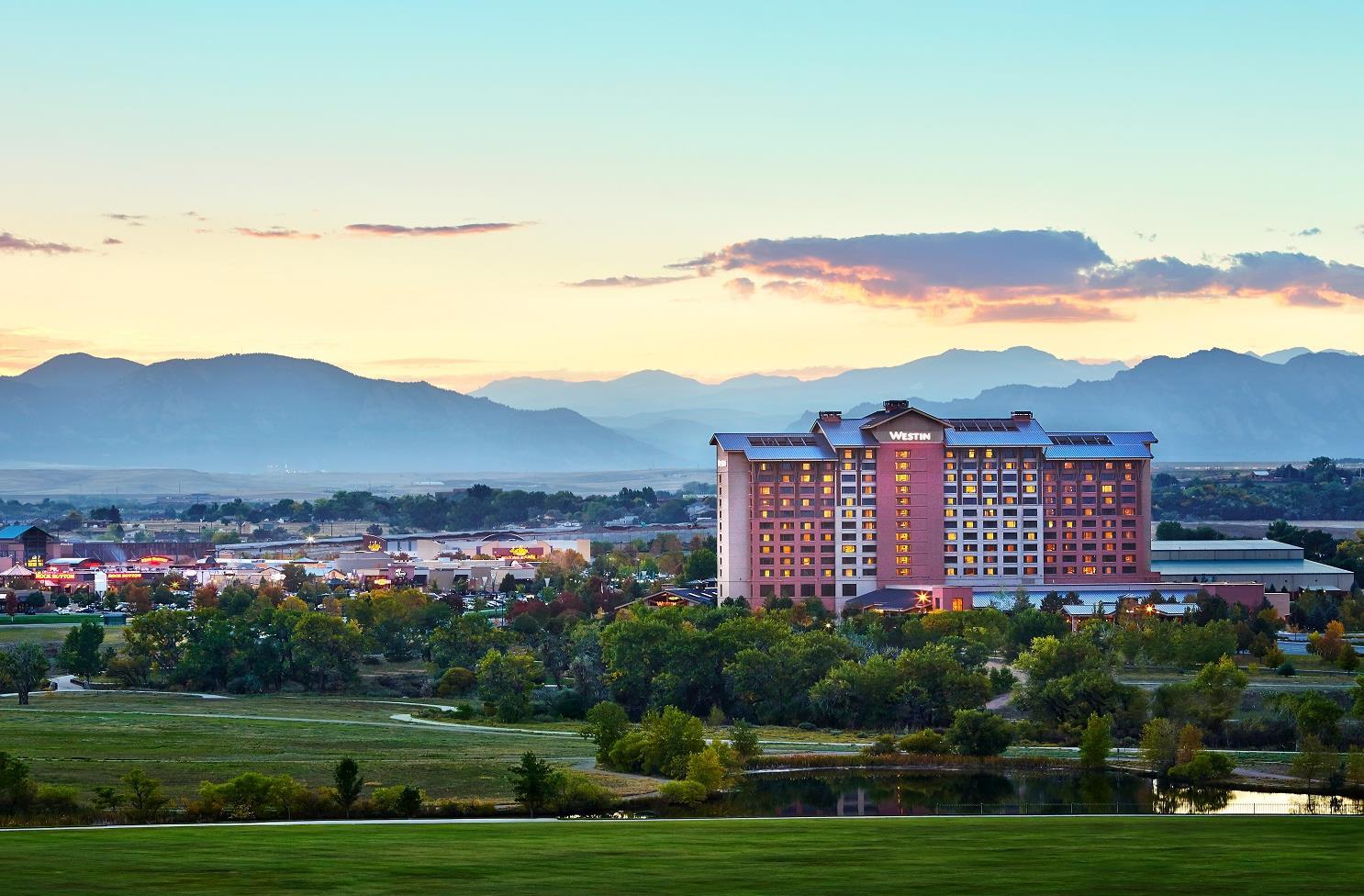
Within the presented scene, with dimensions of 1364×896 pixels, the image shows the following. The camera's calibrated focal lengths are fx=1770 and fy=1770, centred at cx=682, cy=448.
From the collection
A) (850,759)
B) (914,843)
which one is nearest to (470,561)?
(850,759)

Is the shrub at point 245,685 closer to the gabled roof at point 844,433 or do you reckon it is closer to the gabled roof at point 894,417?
the gabled roof at point 844,433

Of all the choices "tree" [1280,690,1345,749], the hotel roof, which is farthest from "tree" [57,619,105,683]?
"tree" [1280,690,1345,749]

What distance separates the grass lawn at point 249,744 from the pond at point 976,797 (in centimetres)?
529

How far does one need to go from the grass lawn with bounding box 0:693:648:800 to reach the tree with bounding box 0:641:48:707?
1445mm

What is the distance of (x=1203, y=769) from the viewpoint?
199 feet

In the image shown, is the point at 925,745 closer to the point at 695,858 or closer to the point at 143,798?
the point at 143,798

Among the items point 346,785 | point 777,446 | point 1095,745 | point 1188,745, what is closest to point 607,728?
point 346,785

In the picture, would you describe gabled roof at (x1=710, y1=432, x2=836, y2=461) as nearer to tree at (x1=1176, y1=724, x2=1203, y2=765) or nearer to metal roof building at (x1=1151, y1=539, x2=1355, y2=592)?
metal roof building at (x1=1151, y1=539, x2=1355, y2=592)

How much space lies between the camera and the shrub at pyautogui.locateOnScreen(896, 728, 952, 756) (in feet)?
221

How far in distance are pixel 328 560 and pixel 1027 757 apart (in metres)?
128

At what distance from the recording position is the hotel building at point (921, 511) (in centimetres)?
13300

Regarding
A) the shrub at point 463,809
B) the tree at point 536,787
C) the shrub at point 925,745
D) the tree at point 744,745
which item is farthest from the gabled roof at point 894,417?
the shrub at point 463,809

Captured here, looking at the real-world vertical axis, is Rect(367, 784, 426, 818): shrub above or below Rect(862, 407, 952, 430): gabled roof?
below

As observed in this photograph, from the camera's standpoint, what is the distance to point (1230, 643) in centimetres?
9500
